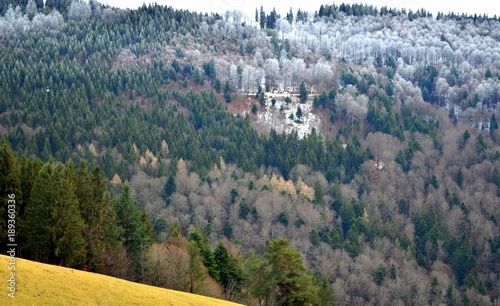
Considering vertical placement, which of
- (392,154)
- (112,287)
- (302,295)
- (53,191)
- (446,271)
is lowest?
(446,271)

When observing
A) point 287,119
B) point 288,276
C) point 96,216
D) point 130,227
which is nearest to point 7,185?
point 96,216

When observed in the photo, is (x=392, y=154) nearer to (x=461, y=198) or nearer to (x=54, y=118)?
(x=461, y=198)

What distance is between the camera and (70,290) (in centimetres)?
3581

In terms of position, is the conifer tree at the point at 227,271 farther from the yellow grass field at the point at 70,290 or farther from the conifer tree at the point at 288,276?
the yellow grass field at the point at 70,290

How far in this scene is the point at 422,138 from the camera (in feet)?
582

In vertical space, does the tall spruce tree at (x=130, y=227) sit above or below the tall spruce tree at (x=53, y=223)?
below

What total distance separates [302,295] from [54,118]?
407ft

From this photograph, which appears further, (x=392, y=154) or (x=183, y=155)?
(x=392, y=154)

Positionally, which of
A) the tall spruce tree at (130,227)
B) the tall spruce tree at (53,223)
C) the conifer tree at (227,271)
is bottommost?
the conifer tree at (227,271)

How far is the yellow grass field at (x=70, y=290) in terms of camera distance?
33166 millimetres

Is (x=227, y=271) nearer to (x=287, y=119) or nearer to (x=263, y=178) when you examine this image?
(x=263, y=178)

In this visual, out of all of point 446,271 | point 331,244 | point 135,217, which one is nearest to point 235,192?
point 331,244

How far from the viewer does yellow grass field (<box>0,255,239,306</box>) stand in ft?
109

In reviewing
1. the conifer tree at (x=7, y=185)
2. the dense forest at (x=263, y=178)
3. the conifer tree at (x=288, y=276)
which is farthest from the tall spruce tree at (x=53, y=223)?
the conifer tree at (x=288, y=276)
